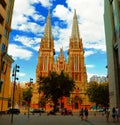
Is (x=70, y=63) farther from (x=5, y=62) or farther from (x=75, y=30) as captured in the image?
(x=5, y=62)

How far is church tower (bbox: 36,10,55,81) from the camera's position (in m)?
128

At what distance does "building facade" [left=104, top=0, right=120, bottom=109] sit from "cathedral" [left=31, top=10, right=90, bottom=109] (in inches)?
3062

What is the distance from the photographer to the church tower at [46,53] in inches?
5043

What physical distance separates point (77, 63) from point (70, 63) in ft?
13.8

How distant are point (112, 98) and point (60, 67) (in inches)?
3506

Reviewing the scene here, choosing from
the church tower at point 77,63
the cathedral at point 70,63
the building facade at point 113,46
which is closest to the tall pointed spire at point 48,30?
the cathedral at point 70,63

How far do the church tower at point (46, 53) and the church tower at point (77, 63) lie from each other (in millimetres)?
11664

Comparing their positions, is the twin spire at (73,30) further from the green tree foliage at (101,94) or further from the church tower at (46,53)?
the green tree foliage at (101,94)

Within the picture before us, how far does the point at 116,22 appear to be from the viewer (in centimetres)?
3956

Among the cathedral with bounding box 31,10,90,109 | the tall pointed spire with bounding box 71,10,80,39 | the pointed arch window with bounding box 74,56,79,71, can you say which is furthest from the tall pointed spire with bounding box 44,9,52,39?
the pointed arch window with bounding box 74,56,79,71

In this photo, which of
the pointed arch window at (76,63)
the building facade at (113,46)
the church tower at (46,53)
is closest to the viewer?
the building facade at (113,46)

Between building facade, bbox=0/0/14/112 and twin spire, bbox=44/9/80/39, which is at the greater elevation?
twin spire, bbox=44/9/80/39

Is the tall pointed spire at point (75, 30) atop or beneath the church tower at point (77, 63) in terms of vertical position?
atop

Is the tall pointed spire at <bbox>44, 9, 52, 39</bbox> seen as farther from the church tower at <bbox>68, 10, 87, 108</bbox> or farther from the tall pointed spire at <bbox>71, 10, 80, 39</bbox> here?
the tall pointed spire at <bbox>71, 10, 80, 39</bbox>
